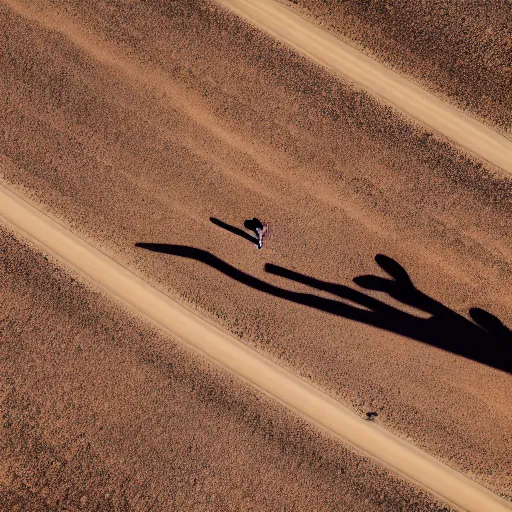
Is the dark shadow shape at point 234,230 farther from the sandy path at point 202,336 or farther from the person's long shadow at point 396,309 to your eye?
the sandy path at point 202,336

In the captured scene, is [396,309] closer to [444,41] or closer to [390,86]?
[390,86]

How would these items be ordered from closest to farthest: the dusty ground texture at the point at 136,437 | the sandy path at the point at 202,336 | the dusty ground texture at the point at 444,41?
the dusty ground texture at the point at 136,437, the dusty ground texture at the point at 444,41, the sandy path at the point at 202,336

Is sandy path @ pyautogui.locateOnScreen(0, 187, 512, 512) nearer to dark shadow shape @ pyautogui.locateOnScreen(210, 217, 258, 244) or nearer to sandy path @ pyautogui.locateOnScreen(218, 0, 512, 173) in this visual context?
dark shadow shape @ pyautogui.locateOnScreen(210, 217, 258, 244)

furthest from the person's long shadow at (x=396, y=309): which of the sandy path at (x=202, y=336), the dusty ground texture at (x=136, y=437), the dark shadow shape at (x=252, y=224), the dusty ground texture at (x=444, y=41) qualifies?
the dusty ground texture at (x=444, y=41)

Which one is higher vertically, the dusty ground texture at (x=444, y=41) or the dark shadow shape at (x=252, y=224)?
the dusty ground texture at (x=444, y=41)

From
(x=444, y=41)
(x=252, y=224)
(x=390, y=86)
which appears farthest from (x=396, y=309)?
(x=444, y=41)

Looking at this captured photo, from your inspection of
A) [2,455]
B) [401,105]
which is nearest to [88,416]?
[2,455]
